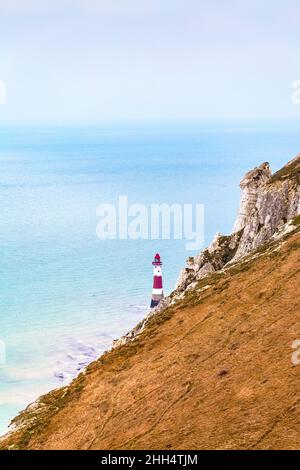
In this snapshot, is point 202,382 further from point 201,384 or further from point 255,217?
point 255,217

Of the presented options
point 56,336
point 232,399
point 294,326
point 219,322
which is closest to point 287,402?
point 232,399

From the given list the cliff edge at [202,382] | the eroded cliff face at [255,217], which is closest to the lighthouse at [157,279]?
the eroded cliff face at [255,217]

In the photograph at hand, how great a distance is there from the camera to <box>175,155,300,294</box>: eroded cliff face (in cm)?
5509

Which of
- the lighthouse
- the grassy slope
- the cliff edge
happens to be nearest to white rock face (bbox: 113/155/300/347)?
the cliff edge

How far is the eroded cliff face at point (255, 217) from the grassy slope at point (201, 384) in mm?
15572

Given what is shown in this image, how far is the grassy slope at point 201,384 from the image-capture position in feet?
84.6

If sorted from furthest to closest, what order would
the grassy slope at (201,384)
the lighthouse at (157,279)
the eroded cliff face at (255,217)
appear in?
the lighthouse at (157,279)
the eroded cliff face at (255,217)
the grassy slope at (201,384)

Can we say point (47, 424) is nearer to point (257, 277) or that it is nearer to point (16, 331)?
point (257, 277)

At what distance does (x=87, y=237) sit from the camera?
625ft

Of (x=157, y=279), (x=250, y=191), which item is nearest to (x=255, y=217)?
(x=250, y=191)

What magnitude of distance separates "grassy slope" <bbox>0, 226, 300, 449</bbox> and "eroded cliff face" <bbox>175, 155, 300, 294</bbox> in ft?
51.1

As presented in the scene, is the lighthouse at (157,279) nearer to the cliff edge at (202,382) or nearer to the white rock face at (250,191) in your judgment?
the white rock face at (250,191)

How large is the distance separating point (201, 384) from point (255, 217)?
1212 inches
